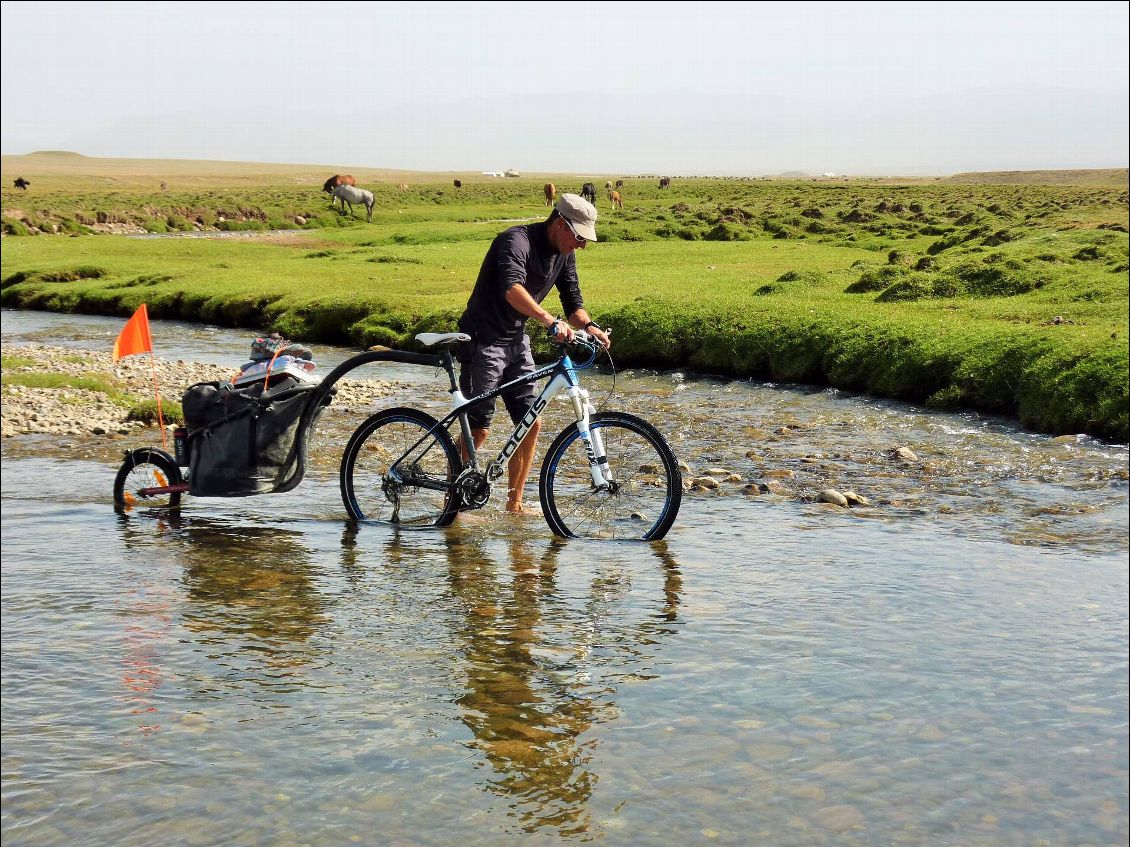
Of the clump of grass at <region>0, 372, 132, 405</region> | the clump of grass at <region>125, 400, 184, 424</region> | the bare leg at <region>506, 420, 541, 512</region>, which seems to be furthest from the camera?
the clump of grass at <region>0, 372, 132, 405</region>

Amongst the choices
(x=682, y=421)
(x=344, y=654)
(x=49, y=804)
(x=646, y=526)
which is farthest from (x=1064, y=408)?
(x=49, y=804)

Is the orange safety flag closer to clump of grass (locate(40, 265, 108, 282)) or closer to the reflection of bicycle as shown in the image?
the reflection of bicycle

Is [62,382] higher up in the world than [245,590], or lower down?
higher up

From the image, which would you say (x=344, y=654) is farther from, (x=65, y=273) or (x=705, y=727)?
(x=65, y=273)

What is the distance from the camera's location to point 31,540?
36.9 ft

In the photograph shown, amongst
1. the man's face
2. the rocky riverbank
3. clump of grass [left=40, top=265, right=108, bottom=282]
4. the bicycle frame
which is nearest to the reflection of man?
the bicycle frame

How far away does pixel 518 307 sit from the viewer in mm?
10633

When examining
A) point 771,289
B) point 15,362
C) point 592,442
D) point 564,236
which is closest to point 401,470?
point 592,442

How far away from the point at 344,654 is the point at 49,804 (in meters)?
2.44

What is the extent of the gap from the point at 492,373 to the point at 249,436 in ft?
7.98

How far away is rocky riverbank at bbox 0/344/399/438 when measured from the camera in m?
18.2

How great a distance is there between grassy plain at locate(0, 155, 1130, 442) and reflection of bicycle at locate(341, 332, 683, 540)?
8.83m

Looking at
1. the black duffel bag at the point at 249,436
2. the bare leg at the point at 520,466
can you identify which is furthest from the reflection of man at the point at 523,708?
the black duffel bag at the point at 249,436

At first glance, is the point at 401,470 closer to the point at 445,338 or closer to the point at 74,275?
the point at 445,338
